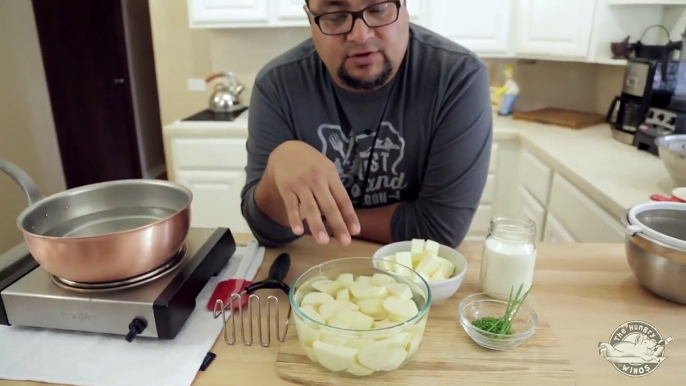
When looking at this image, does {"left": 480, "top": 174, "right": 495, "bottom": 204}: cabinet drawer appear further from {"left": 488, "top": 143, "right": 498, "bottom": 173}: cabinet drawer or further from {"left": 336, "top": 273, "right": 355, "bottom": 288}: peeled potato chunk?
{"left": 336, "top": 273, "right": 355, "bottom": 288}: peeled potato chunk

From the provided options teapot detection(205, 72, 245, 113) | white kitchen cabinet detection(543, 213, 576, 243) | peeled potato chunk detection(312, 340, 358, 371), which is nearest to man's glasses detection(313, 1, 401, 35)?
peeled potato chunk detection(312, 340, 358, 371)

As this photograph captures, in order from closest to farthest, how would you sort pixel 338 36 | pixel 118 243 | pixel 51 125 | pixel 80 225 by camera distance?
1. pixel 118 243
2. pixel 80 225
3. pixel 338 36
4. pixel 51 125

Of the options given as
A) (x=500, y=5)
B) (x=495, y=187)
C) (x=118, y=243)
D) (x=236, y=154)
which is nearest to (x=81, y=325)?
(x=118, y=243)

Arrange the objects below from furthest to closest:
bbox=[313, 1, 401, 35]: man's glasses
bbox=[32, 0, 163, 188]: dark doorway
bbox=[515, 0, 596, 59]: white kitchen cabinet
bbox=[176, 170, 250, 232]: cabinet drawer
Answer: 1. bbox=[32, 0, 163, 188]: dark doorway
2. bbox=[176, 170, 250, 232]: cabinet drawer
3. bbox=[515, 0, 596, 59]: white kitchen cabinet
4. bbox=[313, 1, 401, 35]: man's glasses

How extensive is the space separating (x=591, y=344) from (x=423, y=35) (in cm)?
81

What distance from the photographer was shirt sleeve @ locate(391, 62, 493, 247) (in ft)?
3.48

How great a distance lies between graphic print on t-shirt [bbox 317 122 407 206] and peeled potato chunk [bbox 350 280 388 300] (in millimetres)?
520

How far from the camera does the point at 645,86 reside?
1944mm

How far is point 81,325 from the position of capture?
735mm

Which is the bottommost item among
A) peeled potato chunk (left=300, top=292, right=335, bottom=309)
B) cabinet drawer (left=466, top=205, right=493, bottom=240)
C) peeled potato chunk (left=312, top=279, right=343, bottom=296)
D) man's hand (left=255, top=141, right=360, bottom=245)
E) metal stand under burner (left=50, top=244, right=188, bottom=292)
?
cabinet drawer (left=466, top=205, right=493, bottom=240)

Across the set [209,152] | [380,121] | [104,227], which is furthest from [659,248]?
[209,152]

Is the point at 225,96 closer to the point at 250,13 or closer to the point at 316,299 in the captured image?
the point at 250,13

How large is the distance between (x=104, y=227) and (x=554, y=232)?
5.55 feet

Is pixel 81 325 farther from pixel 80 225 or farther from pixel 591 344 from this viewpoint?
pixel 591 344
